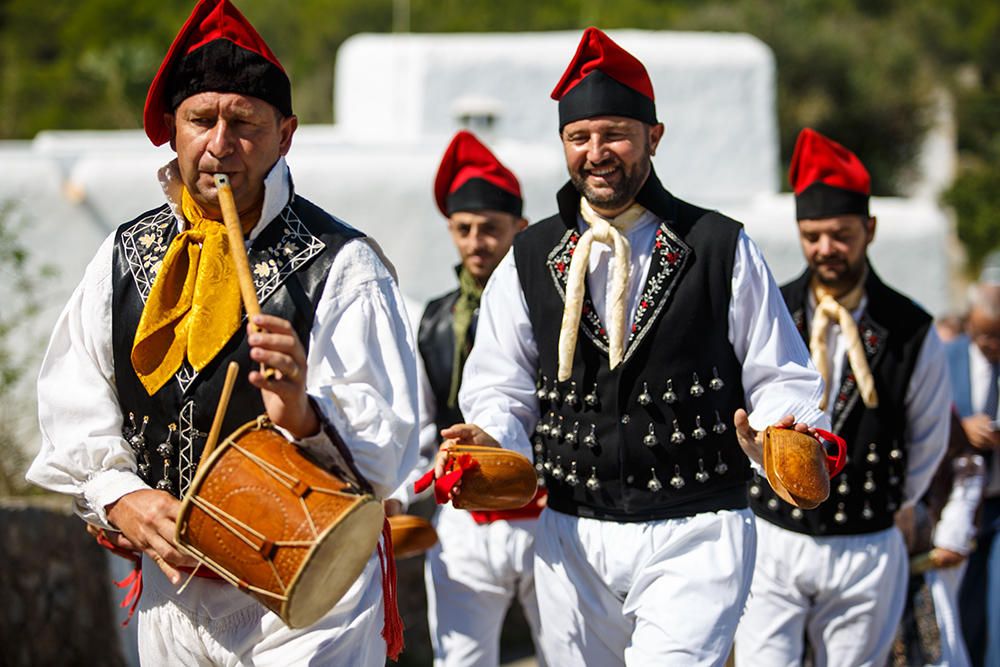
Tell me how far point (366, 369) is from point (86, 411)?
2.65 feet

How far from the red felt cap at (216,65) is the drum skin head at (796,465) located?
165 cm

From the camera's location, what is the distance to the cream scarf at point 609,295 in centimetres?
463

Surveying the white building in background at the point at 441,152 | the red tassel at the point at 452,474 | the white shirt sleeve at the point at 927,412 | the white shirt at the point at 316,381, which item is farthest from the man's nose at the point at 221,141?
the white building in background at the point at 441,152

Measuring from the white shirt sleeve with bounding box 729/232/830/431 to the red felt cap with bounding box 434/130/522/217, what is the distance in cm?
210

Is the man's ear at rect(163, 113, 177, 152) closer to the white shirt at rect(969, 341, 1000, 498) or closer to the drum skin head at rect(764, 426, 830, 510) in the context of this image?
the drum skin head at rect(764, 426, 830, 510)

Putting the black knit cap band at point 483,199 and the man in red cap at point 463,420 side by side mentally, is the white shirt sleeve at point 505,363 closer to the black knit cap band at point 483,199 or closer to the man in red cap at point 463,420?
the man in red cap at point 463,420

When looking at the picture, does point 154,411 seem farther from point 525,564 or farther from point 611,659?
point 525,564

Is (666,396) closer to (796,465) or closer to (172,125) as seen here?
(796,465)

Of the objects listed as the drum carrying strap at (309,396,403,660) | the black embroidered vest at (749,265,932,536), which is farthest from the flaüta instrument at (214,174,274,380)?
the black embroidered vest at (749,265,932,536)

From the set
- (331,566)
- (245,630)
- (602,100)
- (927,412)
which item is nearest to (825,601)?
(927,412)

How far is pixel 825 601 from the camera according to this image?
18.8ft

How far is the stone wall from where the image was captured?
692 cm

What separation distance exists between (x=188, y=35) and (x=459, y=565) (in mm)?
3028

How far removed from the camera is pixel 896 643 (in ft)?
20.5
